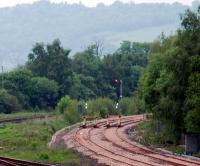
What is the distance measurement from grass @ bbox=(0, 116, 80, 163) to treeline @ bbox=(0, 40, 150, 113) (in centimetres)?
3596

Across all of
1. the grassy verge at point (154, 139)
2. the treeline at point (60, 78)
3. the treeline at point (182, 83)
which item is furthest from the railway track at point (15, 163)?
the treeline at point (60, 78)

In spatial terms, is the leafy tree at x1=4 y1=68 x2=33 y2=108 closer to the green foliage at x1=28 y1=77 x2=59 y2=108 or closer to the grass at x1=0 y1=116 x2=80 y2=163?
the green foliage at x1=28 y1=77 x2=59 y2=108

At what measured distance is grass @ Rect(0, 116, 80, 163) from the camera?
33.6 metres

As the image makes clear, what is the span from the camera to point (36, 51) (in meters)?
107

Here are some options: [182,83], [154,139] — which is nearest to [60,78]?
[154,139]

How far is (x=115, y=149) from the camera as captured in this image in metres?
37.3

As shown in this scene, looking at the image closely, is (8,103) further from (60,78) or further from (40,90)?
(60,78)

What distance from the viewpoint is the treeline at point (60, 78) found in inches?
3922

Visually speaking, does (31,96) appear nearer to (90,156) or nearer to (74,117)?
(74,117)

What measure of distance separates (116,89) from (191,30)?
8212 centimetres

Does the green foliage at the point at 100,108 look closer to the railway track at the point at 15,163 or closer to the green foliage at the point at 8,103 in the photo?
the green foliage at the point at 8,103

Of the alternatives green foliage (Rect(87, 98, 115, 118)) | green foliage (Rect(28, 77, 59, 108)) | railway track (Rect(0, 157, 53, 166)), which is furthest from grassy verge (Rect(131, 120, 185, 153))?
green foliage (Rect(28, 77, 59, 108))

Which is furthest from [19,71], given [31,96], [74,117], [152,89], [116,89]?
[152,89]

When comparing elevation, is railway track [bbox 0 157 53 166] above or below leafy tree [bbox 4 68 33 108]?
below
